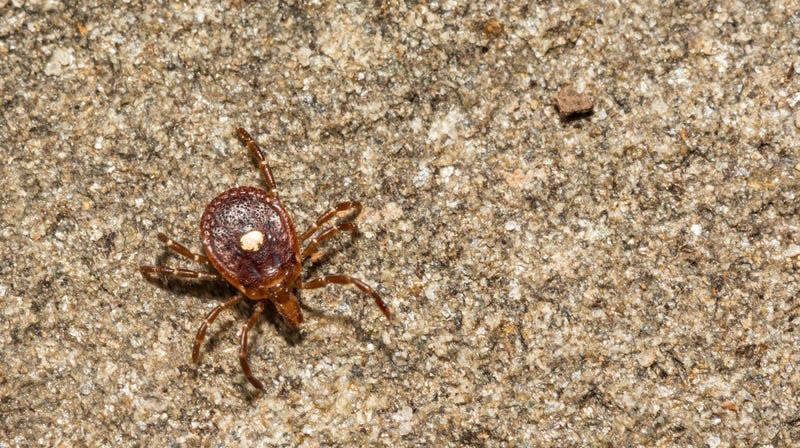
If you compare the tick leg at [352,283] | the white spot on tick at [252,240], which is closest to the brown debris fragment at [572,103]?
the tick leg at [352,283]

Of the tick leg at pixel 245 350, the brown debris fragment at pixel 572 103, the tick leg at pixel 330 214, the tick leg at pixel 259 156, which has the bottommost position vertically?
the tick leg at pixel 245 350

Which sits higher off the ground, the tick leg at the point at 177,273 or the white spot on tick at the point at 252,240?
the white spot on tick at the point at 252,240

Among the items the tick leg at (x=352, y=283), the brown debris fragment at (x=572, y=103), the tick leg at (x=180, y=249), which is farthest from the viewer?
the brown debris fragment at (x=572, y=103)

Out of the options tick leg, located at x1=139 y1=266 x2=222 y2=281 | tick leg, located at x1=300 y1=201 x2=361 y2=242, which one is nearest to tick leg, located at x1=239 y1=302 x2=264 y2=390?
tick leg, located at x1=139 y1=266 x2=222 y2=281

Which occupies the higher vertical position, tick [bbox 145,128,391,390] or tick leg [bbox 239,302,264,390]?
tick [bbox 145,128,391,390]

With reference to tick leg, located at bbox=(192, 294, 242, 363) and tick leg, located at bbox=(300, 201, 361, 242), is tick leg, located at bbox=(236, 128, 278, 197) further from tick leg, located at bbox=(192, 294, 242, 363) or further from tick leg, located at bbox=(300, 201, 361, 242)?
tick leg, located at bbox=(192, 294, 242, 363)

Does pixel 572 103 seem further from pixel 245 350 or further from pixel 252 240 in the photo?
pixel 245 350

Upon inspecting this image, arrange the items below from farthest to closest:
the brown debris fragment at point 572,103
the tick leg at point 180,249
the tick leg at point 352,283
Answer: the brown debris fragment at point 572,103
the tick leg at point 180,249
the tick leg at point 352,283

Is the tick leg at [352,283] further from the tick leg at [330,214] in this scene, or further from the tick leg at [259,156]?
the tick leg at [259,156]
